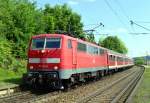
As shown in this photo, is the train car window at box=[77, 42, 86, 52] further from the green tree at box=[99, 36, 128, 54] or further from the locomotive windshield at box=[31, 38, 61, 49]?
the green tree at box=[99, 36, 128, 54]

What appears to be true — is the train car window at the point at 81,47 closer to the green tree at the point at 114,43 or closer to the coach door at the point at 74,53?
the coach door at the point at 74,53

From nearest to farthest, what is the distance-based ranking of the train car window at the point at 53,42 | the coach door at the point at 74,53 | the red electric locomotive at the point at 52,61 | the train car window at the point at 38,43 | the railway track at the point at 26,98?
the railway track at the point at 26,98
the red electric locomotive at the point at 52,61
the train car window at the point at 53,42
the train car window at the point at 38,43
the coach door at the point at 74,53

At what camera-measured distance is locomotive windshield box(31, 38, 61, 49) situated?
23703 millimetres

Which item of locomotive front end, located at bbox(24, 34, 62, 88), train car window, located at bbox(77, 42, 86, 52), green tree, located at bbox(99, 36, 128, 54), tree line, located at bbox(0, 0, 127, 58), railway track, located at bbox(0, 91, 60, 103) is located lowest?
railway track, located at bbox(0, 91, 60, 103)

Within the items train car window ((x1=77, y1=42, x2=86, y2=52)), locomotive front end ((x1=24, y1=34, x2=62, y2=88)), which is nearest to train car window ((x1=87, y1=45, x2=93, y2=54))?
train car window ((x1=77, y1=42, x2=86, y2=52))

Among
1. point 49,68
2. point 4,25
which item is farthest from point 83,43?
point 4,25

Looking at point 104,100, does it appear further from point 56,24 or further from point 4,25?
point 56,24

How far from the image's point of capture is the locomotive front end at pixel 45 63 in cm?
2314

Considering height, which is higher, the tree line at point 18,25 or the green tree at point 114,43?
the green tree at point 114,43

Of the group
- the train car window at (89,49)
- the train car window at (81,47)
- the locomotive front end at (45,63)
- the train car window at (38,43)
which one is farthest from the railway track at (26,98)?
the train car window at (89,49)

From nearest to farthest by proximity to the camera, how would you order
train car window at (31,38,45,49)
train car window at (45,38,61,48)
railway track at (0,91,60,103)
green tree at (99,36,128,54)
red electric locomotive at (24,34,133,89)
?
railway track at (0,91,60,103) < red electric locomotive at (24,34,133,89) < train car window at (45,38,61,48) < train car window at (31,38,45,49) < green tree at (99,36,128,54)

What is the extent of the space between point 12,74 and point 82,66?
926cm

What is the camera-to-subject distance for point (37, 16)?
180ft

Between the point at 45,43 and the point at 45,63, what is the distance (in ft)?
4.20
